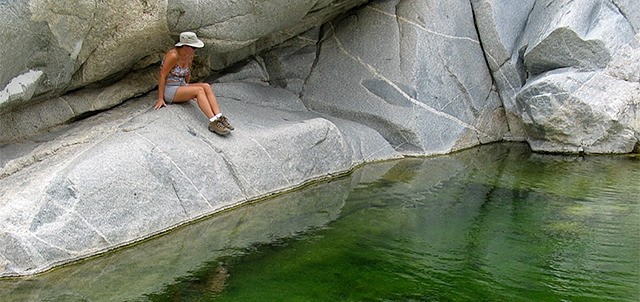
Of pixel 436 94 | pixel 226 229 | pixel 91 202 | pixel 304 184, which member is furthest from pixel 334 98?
pixel 91 202

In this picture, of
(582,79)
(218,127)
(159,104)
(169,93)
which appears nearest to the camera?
(218,127)

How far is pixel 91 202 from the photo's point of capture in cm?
614

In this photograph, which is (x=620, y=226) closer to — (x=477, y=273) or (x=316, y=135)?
(x=477, y=273)

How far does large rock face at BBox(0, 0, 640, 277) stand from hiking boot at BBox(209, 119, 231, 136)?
9 cm

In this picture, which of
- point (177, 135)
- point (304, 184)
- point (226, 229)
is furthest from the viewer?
point (304, 184)

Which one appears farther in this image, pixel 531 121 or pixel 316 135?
pixel 531 121

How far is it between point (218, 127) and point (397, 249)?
2.35 m

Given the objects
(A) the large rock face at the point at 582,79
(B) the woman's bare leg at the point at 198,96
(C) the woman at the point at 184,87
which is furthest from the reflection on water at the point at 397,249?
(A) the large rock face at the point at 582,79

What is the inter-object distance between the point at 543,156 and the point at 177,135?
16.8 feet

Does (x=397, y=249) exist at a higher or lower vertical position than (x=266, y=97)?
lower

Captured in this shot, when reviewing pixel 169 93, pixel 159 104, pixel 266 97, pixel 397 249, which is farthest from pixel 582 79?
pixel 159 104

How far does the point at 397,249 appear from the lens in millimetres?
6297

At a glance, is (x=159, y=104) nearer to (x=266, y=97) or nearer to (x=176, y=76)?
(x=176, y=76)

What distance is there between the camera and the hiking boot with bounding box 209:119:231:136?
7.52m
